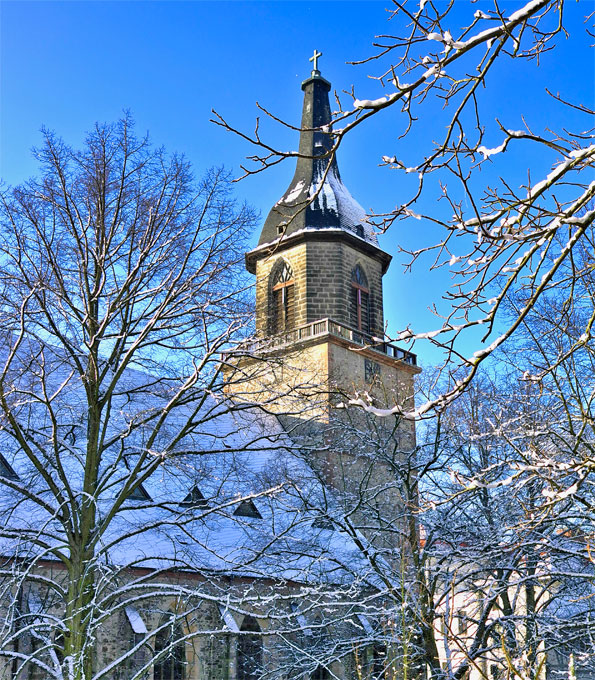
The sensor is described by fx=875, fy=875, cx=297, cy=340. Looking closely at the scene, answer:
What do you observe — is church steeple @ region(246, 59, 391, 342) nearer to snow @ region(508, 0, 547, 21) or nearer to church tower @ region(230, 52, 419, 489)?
church tower @ region(230, 52, 419, 489)

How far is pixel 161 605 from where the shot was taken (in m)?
19.5

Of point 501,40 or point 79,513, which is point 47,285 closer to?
point 79,513

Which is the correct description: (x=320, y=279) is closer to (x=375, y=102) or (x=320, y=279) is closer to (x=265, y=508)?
(x=265, y=508)

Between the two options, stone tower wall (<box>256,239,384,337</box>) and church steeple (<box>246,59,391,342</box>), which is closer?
stone tower wall (<box>256,239,384,337</box>)

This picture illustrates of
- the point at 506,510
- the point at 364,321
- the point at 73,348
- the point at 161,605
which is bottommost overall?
the point at 161,605

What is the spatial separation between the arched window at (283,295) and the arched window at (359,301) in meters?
2.01

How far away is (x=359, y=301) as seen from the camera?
29844 mm

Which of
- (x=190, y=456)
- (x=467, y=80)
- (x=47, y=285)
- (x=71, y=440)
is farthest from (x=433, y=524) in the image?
(x=467, y=80)

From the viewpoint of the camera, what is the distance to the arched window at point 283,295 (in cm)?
2903

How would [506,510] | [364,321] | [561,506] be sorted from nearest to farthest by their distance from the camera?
[561,506] < [506,510] < [364,321]

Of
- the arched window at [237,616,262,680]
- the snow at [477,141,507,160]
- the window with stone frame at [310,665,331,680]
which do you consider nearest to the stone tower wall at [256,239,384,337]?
the arched window at [237,616,262,680]

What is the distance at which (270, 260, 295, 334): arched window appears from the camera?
95.3 ft

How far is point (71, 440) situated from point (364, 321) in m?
17.6

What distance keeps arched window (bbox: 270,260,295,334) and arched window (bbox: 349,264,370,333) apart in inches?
79.0
